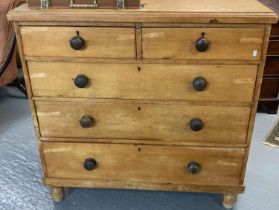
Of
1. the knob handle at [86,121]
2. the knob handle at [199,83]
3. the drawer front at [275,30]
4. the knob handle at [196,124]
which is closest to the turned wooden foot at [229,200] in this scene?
the knob handle at [196,124]

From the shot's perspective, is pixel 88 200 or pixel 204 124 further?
pixel 88 200

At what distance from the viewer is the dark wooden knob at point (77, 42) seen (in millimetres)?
1030

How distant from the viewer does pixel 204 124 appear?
1.18 meters

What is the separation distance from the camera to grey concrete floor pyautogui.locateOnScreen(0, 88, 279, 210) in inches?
55.3

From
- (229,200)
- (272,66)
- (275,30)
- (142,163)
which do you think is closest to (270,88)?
(272,66)

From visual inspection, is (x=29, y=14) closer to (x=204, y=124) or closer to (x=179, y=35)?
(x=179, y=35)

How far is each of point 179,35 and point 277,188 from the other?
3.10 feet

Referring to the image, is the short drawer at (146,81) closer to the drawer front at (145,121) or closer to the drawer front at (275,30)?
the drawer front at (145,121)

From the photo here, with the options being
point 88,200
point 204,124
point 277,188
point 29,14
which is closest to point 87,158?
point 88,200

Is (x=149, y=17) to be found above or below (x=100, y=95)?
above

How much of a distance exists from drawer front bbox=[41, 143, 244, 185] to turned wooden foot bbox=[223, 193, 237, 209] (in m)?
0.08

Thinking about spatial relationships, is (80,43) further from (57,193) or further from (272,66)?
(272,66)

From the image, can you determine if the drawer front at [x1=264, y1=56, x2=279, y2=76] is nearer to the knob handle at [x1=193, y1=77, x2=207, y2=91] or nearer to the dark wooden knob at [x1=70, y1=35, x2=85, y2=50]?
the knob handle at [x1=193, y1=77, x2=207, y2=91]

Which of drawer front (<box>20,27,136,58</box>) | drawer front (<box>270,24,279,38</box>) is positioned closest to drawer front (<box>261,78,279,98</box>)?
drawer front (<box>270,24,279,38</box>)
